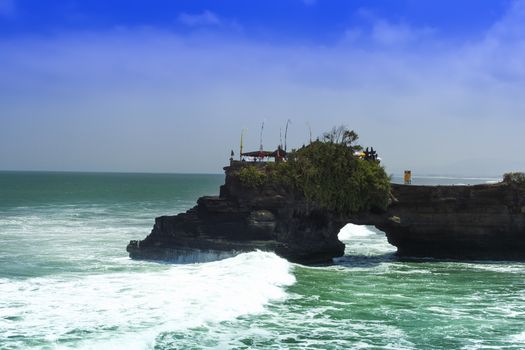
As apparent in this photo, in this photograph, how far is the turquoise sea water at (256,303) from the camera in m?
16.3

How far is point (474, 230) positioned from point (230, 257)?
13874mm

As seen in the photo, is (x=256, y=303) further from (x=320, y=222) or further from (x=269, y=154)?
(x=269, y=154)

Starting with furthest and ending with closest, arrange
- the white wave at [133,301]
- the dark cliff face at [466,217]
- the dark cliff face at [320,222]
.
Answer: the dark cliff face at [466,217] → the dark cliff face at [320,222] → the white wave at [133,301]

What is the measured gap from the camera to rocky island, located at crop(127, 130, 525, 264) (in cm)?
3148

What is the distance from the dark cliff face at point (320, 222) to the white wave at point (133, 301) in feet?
10.4

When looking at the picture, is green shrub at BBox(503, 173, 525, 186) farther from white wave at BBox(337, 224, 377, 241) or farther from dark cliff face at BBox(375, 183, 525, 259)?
white wave at BBox(337, 224, 377, 241)

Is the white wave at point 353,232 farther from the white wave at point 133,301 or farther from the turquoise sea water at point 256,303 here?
the white wave at point 133,301

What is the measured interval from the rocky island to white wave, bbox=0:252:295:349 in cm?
330

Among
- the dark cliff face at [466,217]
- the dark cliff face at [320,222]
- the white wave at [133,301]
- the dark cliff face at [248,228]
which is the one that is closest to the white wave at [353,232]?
the dark cliff face at [466,217]

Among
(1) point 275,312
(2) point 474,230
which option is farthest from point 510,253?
(1) point 275,312

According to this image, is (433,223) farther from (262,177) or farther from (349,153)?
(262,177)

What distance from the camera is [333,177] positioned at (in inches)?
1254

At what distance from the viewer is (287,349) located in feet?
50.4

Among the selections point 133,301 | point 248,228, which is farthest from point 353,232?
point 133,301
